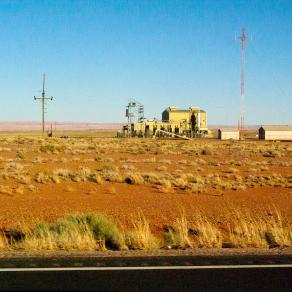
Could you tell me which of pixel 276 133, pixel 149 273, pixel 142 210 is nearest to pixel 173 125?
pixel 276 133

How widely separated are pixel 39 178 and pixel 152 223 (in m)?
12.5

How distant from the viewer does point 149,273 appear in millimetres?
7270

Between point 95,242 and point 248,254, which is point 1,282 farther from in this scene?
point 248,254

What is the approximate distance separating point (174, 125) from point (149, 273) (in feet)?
336

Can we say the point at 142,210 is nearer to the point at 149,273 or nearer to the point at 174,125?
the point at 149,273

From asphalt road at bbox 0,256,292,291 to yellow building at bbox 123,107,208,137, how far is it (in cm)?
9390

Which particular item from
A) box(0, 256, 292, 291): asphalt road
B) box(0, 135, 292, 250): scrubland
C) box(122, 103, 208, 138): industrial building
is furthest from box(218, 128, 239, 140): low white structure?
box(0, 256, 292, 291): asphalt road

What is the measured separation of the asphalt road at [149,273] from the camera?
6605 millimetres

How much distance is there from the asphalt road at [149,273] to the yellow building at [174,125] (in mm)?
93898

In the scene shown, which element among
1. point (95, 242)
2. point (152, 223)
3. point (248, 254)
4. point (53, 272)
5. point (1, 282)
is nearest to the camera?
point (1, 282)

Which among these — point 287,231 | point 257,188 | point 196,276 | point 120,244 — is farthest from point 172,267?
point 257,188

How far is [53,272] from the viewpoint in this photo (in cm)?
731

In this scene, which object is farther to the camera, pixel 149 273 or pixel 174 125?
pixel 174 125

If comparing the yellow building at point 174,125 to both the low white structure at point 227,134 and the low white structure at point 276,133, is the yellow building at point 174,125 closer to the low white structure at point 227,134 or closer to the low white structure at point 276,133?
the low white structure at point 227,134
